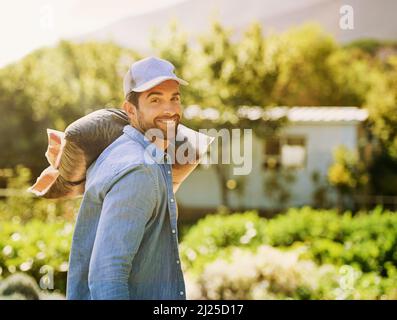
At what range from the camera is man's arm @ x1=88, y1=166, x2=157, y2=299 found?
199 centimetres

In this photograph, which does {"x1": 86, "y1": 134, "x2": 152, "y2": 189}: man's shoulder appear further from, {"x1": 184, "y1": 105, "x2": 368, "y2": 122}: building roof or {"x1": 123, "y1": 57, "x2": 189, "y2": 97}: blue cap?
{"x1": 184, "y1": 105, "x2": 368, "y2": 122}: building roof

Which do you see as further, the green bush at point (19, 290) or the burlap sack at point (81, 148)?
the green bush at point (19, 290)

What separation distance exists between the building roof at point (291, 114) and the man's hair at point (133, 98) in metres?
7.18

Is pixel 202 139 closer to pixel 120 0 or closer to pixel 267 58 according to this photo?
pixel 120 0

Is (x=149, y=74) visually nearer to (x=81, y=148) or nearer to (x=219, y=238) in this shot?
(x=81, y=148)

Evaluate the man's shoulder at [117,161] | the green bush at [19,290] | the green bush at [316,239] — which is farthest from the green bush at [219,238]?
the man's shoulder at [117,161]

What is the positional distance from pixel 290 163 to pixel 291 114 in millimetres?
1042

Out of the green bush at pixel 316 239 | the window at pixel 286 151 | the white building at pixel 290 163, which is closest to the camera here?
the green bush at pixel 316 239

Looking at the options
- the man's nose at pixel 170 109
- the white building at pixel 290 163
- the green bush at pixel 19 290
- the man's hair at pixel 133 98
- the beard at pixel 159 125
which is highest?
the man's hair at pixel 133 98

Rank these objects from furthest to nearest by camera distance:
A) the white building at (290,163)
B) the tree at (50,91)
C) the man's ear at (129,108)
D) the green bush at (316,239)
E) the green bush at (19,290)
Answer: the white building at (290,163) → the tree at (50,91) → the green bush at (316,239) → the green bush at (19,290) → the man's ear at (129,108)

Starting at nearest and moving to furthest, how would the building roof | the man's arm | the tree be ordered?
the man's arm
the tree
the building roof

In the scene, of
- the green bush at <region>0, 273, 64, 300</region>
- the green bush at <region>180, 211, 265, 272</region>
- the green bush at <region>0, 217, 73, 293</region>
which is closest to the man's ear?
the green bush at <region>0, 273, 64, 300</region>

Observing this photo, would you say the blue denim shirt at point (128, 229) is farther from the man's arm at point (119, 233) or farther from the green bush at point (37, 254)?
the green bush at point (37, 254)

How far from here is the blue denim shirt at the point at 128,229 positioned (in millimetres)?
2018
